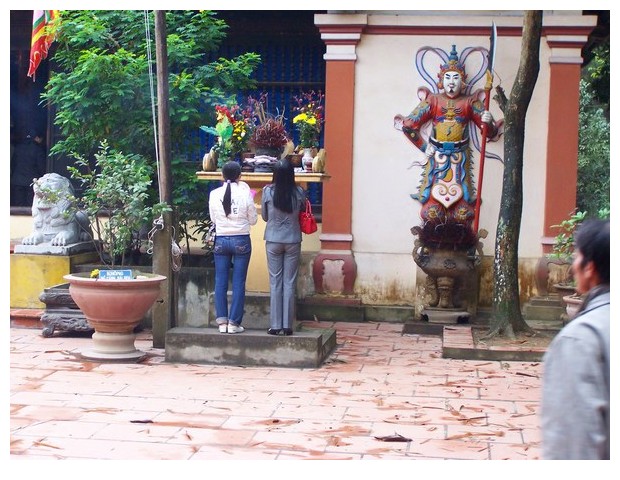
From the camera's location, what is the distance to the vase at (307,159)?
411 inches

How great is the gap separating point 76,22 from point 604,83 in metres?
8.96

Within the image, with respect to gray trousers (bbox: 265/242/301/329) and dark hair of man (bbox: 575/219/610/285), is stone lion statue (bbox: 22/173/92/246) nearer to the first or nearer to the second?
gray trousers (bbox: 265/242/301/329)

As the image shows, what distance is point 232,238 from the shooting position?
31.0 feet

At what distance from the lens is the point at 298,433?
22.4 ft

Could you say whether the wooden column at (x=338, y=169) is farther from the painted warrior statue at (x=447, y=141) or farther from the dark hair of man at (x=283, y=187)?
the dark hair of man at (x=283, y=187)

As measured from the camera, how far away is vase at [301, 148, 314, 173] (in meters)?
10.4

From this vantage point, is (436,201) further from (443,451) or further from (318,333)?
(443,451)

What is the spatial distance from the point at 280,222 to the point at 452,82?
3586 millimetres

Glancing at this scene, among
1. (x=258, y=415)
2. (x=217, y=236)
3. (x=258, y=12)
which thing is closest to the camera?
(x=258, y=415)

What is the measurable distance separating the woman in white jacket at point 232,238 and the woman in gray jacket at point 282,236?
210 mm

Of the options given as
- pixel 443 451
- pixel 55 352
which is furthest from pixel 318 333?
pixel 443 451

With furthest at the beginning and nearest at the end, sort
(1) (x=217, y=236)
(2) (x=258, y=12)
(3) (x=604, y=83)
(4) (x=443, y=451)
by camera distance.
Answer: (3) (x=604, y=83) → (2) (x=258, y=12) → (1) (x=217, y=236) → (4) (x=443, y=451)

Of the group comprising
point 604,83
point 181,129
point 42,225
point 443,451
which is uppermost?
point 604,83

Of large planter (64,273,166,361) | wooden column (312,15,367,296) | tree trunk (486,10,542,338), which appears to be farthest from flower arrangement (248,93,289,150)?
tree trunk (486,10,542,338)
